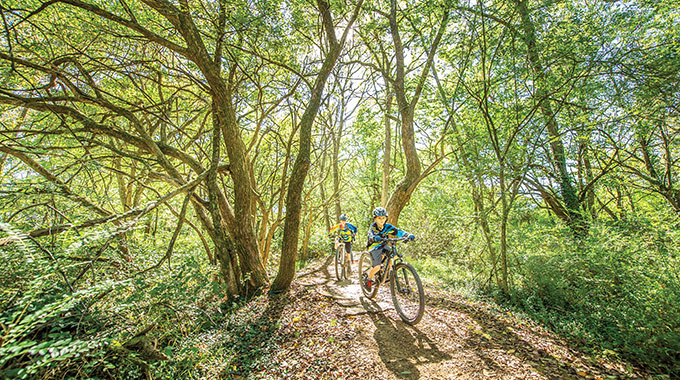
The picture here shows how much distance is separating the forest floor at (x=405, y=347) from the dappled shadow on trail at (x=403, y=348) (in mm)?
13

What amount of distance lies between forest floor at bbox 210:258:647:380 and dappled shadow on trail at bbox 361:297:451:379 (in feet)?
0.04

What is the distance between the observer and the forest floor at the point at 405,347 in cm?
305

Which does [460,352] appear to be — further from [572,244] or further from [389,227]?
[572,244]

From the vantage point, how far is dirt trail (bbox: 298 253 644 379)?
300 cm

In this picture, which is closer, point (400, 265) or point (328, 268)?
point (400, 265)

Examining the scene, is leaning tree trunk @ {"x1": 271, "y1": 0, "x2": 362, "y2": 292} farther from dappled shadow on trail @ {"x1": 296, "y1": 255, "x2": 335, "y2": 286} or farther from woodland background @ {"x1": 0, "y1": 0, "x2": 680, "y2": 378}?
dappled shadow on trail @ {"x1": 296, "y1": 255, "x2": 335, "y2": 286}

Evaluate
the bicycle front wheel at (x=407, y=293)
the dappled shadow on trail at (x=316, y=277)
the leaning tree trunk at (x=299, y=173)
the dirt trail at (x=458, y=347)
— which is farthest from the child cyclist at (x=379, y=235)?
the dappled shadow on trail at (x=316, y=277)

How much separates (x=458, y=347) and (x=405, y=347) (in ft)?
2.51

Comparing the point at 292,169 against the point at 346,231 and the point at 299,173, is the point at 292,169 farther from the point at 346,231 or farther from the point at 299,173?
the point at 346,231

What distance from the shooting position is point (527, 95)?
5668 mm

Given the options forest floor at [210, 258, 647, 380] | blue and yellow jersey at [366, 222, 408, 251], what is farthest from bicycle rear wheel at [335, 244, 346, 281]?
blue and yellow jersey at [366, 222, 408, 251]

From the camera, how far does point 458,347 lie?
357 cm

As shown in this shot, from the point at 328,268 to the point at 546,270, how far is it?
6600 millimetres

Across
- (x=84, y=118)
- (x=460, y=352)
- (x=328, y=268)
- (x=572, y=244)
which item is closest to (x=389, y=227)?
(x=460, y=352)
